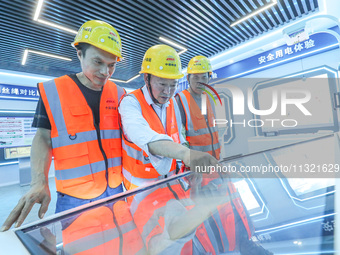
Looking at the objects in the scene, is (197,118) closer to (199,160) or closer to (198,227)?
(199,160)

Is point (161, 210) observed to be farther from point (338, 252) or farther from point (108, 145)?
point (108, 145)

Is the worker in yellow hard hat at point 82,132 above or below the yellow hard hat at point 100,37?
below

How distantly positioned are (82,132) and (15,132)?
249 inches

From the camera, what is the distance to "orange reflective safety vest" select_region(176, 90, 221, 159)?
189 cm

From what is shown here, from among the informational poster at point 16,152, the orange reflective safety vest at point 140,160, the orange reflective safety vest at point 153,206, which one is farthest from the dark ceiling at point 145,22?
the orange reflective safety vest at point 153,206

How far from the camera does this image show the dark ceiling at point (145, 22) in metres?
3.63

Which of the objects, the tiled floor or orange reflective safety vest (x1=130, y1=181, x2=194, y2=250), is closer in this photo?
orange reflective safety vest (x1=130, y1=181, x2=194, y2=250)

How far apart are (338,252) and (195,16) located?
14.8 feet

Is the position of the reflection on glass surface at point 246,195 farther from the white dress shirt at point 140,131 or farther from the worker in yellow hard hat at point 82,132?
the worker in yellow hard hat at point 82,132

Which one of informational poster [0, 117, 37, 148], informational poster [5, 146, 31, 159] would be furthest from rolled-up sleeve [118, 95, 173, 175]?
informational poster [0, 117, 37, 148]

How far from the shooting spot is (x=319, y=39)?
4.13 metres

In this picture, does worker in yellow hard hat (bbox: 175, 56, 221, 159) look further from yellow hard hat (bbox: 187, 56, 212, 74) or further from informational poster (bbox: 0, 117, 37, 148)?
informational poster (bbox: 0, 117, 37, 148)

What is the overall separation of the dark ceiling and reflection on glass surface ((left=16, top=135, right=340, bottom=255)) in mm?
3811

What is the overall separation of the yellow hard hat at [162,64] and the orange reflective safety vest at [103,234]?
0.84 metres
